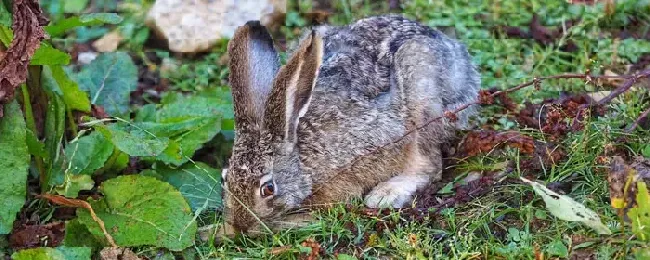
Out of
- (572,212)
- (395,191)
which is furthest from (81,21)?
(572,212)

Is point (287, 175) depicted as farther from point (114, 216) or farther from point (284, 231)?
point (114, 216)

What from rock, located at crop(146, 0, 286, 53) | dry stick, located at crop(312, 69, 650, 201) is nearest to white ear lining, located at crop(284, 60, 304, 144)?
dry stick, located at crop(312, 69, 650, 201)

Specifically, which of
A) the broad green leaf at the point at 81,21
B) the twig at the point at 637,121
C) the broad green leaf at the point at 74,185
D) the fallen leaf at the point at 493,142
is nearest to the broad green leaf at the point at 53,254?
the broad green leaf at the point at 74,185

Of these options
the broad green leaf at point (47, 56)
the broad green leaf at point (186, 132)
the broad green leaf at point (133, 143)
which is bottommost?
the broad green leaf at point (186, 132)

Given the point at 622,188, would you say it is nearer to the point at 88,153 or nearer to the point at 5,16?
the point at 88,153

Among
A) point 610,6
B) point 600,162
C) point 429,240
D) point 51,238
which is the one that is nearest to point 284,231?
point 429,240

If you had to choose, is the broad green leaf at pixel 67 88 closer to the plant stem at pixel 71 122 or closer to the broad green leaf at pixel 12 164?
the plant stem at pixel 71 122
